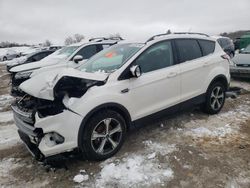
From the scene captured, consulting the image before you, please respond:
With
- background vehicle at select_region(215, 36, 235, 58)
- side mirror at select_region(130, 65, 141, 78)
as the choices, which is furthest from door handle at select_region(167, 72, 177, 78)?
background vehicle at select_region(215, 36, 235, 58)

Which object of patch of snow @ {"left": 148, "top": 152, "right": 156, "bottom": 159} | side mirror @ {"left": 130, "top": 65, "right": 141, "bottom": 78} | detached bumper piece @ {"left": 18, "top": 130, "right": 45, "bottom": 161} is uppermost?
side mirror @ {"left": 130, "top": 65, "right": 141, "bottom": 78}

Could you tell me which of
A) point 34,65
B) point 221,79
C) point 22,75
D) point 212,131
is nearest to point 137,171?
point 212,131

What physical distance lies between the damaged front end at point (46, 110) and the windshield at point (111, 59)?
56cm

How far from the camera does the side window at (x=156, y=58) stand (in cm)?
454

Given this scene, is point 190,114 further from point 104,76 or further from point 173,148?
point 104,76

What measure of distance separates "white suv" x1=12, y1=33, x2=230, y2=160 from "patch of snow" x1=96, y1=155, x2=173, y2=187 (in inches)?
11.8

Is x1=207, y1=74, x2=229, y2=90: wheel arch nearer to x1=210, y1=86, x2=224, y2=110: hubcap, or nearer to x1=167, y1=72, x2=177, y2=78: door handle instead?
x1=210, y1=86, x2=224, y2=110: hubcap

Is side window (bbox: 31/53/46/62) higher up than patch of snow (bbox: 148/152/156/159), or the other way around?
side window (bbox: 31/53/46/62)

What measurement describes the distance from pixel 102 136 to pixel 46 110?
909mm

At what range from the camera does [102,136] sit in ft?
13.3

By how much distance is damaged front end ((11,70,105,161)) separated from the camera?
12.2 ft

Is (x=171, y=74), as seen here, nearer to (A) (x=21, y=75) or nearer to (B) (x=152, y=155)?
(B) (x=152, y=155)

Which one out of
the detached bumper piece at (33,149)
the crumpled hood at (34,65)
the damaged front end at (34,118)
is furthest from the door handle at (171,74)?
the crumpled hood at (34,65)

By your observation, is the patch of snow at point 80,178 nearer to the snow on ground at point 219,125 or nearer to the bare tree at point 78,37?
the snow on ground at point 219,125
